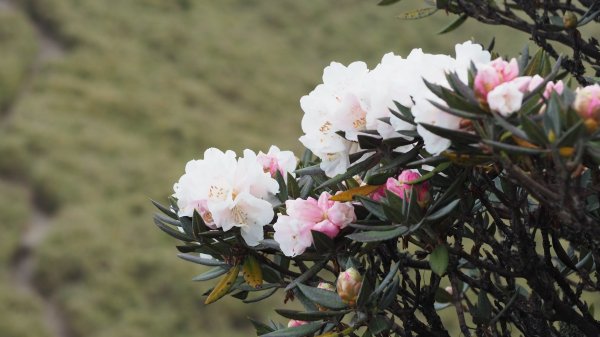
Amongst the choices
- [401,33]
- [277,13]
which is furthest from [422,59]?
[277,13]

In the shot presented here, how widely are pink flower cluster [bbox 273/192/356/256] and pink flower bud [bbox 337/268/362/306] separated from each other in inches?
2.5

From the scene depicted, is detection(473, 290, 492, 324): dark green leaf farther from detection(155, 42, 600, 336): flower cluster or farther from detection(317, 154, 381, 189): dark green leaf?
detection(317, 154, 381, 189): dark green leaf

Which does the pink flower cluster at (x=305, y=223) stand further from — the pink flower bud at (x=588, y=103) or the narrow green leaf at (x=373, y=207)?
the pink flower bud at (x=588, y=103)

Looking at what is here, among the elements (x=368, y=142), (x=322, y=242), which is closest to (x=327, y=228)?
(x=322, y=242)

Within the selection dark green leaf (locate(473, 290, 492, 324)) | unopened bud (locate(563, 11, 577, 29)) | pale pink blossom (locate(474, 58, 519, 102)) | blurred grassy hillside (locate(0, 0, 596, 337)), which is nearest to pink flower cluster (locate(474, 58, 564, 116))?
pale pink blossom (locate(474, 58, 519, 102))

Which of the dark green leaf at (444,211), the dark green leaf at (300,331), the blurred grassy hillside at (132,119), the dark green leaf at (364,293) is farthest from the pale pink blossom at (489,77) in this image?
the blurred grassy hillside at (132,119)

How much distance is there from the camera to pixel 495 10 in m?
1.28

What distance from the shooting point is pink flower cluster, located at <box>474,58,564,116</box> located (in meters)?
0.66

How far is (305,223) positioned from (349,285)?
9 centimetres

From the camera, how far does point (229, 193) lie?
0.89m

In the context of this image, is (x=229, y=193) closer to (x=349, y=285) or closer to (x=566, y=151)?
(x=349, y=285)

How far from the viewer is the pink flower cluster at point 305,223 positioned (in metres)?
0.84

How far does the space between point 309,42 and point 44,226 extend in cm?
389

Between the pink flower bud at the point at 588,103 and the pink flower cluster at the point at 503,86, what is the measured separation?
1.6 inches
